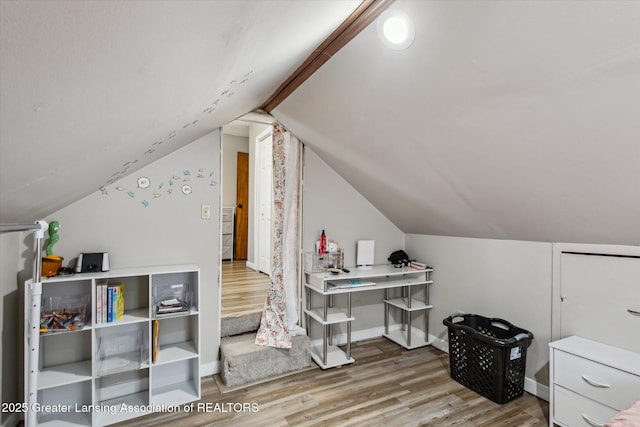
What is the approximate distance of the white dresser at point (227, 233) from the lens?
611 cm

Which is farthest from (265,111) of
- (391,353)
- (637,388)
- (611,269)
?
(637,388)

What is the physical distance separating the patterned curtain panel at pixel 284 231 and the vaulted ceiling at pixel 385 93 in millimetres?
587

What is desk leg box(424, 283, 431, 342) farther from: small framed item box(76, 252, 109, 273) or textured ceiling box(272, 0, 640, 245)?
small framed item box(76, 252, 109, 273)

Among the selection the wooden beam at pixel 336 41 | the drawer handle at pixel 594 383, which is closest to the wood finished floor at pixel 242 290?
the wooden beam at pixel 336 41

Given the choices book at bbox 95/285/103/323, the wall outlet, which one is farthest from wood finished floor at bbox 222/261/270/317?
book at bbox 95/285/103/323

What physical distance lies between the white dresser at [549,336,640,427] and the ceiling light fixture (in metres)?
2.08

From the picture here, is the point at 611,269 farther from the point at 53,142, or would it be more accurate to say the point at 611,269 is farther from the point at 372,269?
the point at 53,142

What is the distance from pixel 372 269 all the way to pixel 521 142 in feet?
6.45

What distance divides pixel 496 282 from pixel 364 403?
151 cm

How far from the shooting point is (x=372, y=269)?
331 centimetres

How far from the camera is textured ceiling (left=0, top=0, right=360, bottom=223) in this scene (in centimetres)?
57

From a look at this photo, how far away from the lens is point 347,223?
342 cm

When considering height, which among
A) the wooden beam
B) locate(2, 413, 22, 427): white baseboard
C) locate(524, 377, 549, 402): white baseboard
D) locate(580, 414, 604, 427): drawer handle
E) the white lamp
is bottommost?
locate(524, 377, 549, 402): white baseboard

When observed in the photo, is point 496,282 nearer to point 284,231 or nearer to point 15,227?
point 284,231
